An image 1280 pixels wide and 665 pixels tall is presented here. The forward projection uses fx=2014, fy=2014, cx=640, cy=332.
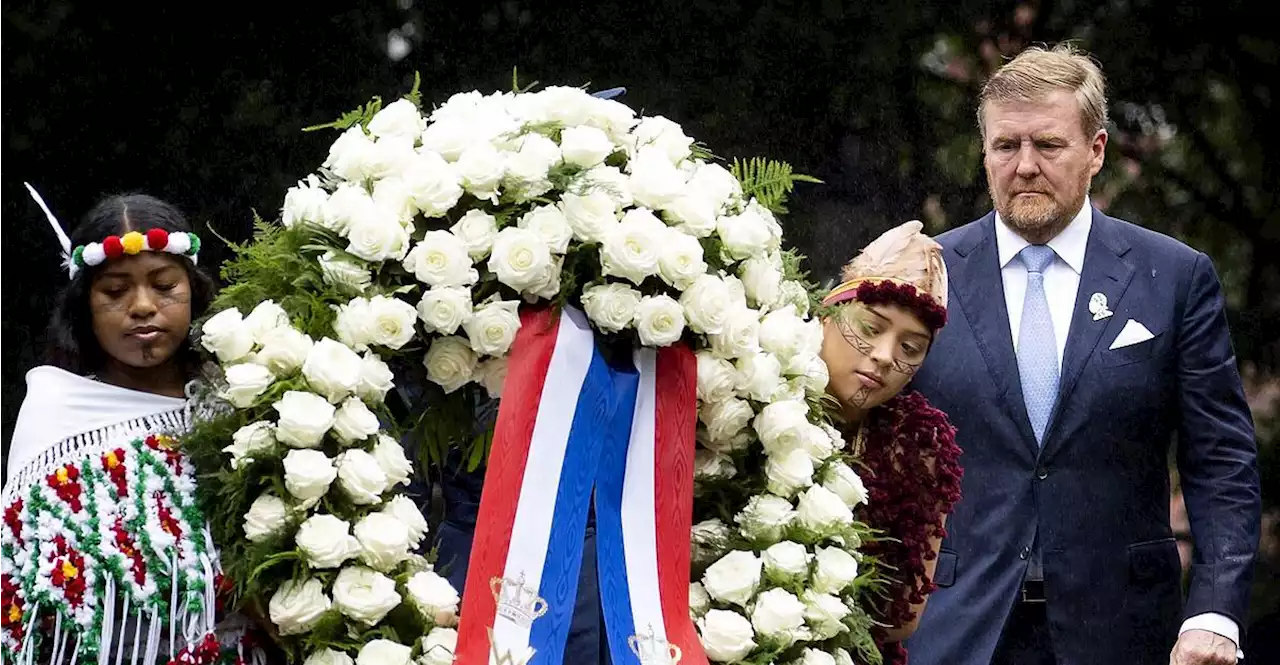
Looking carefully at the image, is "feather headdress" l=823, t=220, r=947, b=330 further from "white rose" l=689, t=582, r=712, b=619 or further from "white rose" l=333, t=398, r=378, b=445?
"white rose" l=333, t=398, r=378, b=445

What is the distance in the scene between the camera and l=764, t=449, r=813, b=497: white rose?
153 inches

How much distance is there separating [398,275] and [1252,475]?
99.7 inches

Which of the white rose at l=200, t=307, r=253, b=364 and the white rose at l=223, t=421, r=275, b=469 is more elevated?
the white rose at l=200, t=307, r=253, b=364

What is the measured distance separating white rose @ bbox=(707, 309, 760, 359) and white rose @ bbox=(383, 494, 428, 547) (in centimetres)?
65

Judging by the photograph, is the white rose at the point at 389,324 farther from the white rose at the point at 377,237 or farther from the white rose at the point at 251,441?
the white rose at the point at 251,441

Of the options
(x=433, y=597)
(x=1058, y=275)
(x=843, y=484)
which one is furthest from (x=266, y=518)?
(x=1058, y=275)

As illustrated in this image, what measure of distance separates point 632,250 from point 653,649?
0.73 meters

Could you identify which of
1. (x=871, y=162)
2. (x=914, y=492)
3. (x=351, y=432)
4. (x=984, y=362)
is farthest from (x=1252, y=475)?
(x=351, y=432)

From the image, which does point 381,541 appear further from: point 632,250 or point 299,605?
point 632,250

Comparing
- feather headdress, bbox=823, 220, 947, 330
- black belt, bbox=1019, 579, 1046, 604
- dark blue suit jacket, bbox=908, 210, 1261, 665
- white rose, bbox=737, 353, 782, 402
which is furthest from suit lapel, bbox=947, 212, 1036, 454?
white rose, bbox=737, 353, 782, 402

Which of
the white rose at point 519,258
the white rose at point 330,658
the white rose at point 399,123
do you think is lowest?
the white rose at point 330,658

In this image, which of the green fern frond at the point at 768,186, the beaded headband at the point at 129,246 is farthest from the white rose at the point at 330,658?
the green fern frond at the point at 768,186

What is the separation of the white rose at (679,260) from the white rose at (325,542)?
2.43 ft

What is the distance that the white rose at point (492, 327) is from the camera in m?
3.63
